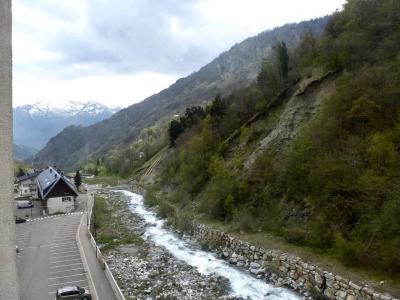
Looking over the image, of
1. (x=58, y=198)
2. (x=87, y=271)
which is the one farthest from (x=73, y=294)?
(x=58, y=198)

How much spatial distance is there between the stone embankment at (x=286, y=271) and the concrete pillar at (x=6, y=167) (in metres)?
12.8

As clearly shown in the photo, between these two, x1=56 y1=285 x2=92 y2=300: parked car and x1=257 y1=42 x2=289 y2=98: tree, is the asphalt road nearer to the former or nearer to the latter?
x1=56 y1=285 x2=92 y2=300: parked car

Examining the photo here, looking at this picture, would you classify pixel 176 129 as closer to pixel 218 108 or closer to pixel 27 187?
pixel 218 108

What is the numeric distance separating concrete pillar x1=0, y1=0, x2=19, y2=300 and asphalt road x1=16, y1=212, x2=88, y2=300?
13.2 meters

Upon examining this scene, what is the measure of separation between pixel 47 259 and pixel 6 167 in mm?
20312

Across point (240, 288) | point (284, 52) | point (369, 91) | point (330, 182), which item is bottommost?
A: point (240, 288)

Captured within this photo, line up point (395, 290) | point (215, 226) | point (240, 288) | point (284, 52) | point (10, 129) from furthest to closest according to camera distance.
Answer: point (284, 52)
point (215, 226)
point (240, 288)
point (395, 290)
point (10, 129)

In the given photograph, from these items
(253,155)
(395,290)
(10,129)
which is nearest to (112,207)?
(253,155)

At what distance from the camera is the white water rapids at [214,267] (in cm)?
1842

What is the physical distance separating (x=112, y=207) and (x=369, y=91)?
37.2 meters

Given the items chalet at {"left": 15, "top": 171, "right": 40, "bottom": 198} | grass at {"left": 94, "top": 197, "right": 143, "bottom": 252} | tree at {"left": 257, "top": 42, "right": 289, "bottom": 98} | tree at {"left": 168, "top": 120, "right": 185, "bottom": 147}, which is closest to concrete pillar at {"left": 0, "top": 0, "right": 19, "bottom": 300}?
grass at {"left": 94, "top": 197, "right": 143, "bottom": 252}

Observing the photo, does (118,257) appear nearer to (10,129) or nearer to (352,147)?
(352,147)

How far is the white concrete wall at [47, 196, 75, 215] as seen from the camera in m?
44.1

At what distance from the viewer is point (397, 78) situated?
72.7 feet
